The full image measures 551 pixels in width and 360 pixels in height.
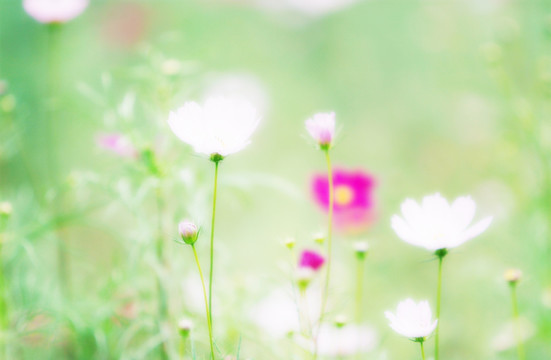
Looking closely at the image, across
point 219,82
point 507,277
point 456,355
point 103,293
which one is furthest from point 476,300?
point 219,82

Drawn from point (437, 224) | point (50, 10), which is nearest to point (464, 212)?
point (437, 224)

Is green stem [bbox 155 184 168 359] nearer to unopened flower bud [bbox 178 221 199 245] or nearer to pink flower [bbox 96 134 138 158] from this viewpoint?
pink flower [bbox 96 134 138 158]

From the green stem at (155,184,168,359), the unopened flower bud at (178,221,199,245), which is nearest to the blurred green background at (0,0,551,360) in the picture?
the green stem at (155,184,168,359)

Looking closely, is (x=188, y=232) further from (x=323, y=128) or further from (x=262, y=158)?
(x=262, y=158)

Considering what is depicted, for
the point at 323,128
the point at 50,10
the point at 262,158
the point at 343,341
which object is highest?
the point at 50,10

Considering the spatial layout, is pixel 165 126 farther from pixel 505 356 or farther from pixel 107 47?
pixel 107 47

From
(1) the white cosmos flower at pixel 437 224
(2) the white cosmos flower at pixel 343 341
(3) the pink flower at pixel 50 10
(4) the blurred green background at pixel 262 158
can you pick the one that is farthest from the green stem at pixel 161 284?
(3) the pink flower at pixel 50 10
